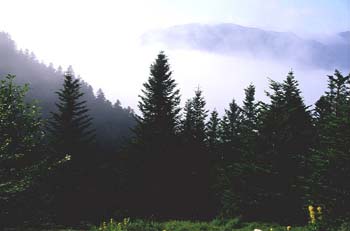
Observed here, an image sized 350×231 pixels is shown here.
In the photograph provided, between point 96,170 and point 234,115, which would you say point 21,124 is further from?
point 234,115

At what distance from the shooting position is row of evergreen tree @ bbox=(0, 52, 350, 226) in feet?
42.7

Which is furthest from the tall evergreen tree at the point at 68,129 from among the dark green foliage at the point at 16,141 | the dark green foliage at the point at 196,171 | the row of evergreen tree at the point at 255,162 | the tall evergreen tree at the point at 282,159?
the dark green foliage at the point at 16,141

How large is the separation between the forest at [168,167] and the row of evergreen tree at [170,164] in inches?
2.4


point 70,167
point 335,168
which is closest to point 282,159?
point 335,168

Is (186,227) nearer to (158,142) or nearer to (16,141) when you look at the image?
(16,141)

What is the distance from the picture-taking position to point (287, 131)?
24.0 meters

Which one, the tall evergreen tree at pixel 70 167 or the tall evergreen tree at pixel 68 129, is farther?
the tall evergreen tree at pixel 68 129

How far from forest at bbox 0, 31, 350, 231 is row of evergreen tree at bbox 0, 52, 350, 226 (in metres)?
0.06

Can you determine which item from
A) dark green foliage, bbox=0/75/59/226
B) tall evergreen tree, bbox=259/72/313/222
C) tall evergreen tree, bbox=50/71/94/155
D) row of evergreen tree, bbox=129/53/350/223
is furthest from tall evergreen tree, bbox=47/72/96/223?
dark green foliage, bbox=0/75/59/226

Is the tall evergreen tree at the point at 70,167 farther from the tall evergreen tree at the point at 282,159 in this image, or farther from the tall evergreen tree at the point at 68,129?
the tall evergreen tree at the point at 282,159

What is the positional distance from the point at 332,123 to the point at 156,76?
21252 mm

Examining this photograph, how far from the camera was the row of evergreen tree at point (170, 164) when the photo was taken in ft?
42.7

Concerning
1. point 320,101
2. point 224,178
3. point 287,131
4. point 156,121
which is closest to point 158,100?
point 156,121

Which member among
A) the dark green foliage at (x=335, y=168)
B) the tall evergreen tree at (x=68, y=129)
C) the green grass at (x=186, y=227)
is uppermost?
the tall evergreen tree at (x=68, y=129)
